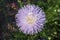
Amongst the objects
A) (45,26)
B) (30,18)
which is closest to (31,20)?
(30,18)

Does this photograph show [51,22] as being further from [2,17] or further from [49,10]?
[2,17]

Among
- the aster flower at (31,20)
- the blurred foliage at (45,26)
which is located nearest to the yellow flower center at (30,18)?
the aster flower at (31,20)

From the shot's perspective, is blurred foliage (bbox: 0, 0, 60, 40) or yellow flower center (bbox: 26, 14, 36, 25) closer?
yellow flower center (bbox: 26, 14, 36, 25)

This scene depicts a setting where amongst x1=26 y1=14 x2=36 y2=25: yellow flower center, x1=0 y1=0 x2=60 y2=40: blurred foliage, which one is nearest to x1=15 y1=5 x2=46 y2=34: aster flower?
x1=26 y1=14 x2=36 y2=25: yellow flower center

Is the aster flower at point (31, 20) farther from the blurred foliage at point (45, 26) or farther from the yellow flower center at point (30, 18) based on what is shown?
the blurred foliage at point (45, 26)

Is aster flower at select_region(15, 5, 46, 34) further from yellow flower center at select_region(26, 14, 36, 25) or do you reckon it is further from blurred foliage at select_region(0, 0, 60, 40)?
blurred foliage at select_region(0, 0, 60, 40)

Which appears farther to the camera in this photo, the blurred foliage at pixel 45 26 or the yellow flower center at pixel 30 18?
the blurred foliage at pixel 45 26

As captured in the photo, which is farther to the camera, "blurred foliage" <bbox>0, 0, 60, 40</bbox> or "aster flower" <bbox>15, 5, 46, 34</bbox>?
"blurred foliage" <bbox>0, 0, 60, 40</bbox>

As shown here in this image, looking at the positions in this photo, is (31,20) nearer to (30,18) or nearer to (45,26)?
(30,18)
